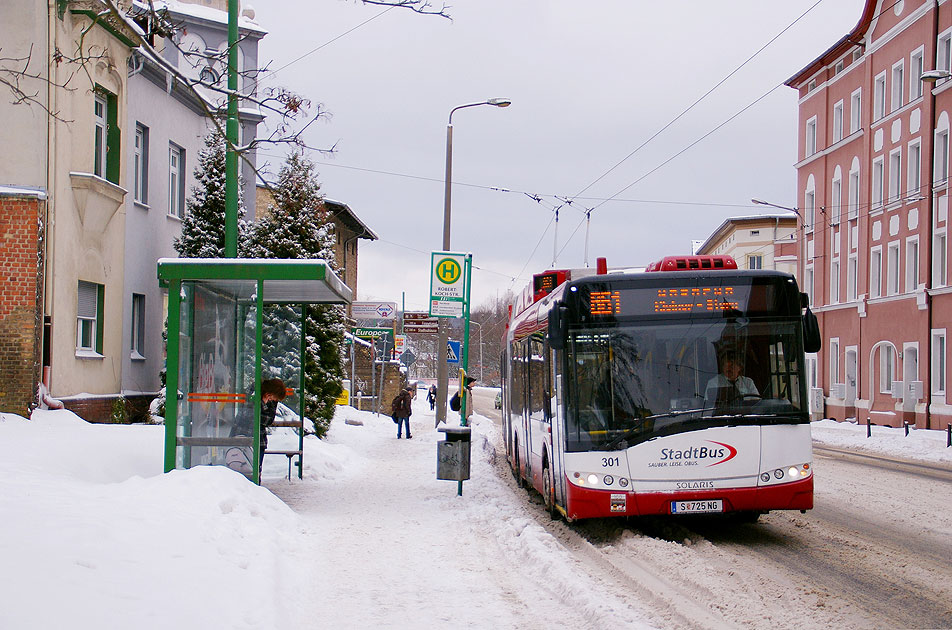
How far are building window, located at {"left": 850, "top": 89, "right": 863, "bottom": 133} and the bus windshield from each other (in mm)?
33990

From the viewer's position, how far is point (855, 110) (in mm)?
41062

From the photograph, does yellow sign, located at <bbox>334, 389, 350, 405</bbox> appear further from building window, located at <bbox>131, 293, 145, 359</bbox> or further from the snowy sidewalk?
the snowy sidewalk

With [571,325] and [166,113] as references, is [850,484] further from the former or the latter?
[166,113]

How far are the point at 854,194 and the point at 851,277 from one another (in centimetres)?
341

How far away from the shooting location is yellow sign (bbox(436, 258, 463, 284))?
20.5m

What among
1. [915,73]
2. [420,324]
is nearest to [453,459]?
[420,324]

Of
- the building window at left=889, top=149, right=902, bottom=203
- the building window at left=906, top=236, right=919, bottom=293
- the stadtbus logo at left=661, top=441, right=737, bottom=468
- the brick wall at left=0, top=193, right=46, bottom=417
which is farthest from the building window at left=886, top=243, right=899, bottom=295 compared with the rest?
the brick wall at left=0, top=193, right=46, bottom=417

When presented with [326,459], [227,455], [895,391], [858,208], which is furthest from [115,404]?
[858,208]

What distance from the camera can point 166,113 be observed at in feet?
77.3

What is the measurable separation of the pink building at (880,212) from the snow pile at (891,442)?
1.54 m

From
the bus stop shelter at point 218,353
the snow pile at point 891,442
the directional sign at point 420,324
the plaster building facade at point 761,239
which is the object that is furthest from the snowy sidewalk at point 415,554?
the plaster building facade at point 761,239

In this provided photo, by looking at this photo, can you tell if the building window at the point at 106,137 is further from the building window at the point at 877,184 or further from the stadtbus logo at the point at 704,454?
the building window at the point at 877,184

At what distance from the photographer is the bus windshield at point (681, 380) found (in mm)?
9852

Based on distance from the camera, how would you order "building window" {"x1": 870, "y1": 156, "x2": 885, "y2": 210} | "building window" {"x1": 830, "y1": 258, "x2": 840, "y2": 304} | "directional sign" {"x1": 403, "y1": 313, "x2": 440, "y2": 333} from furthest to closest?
"building window" {"x1": 830, "y1": 258, "x2": 840, "y2": 304}, "building window" {"x1": 870, "y1": 156, "x2": 885, "y2": 210}, "directional sign" {"x1": 403, "y1": 313, "x2": 440, "y2": 333}
